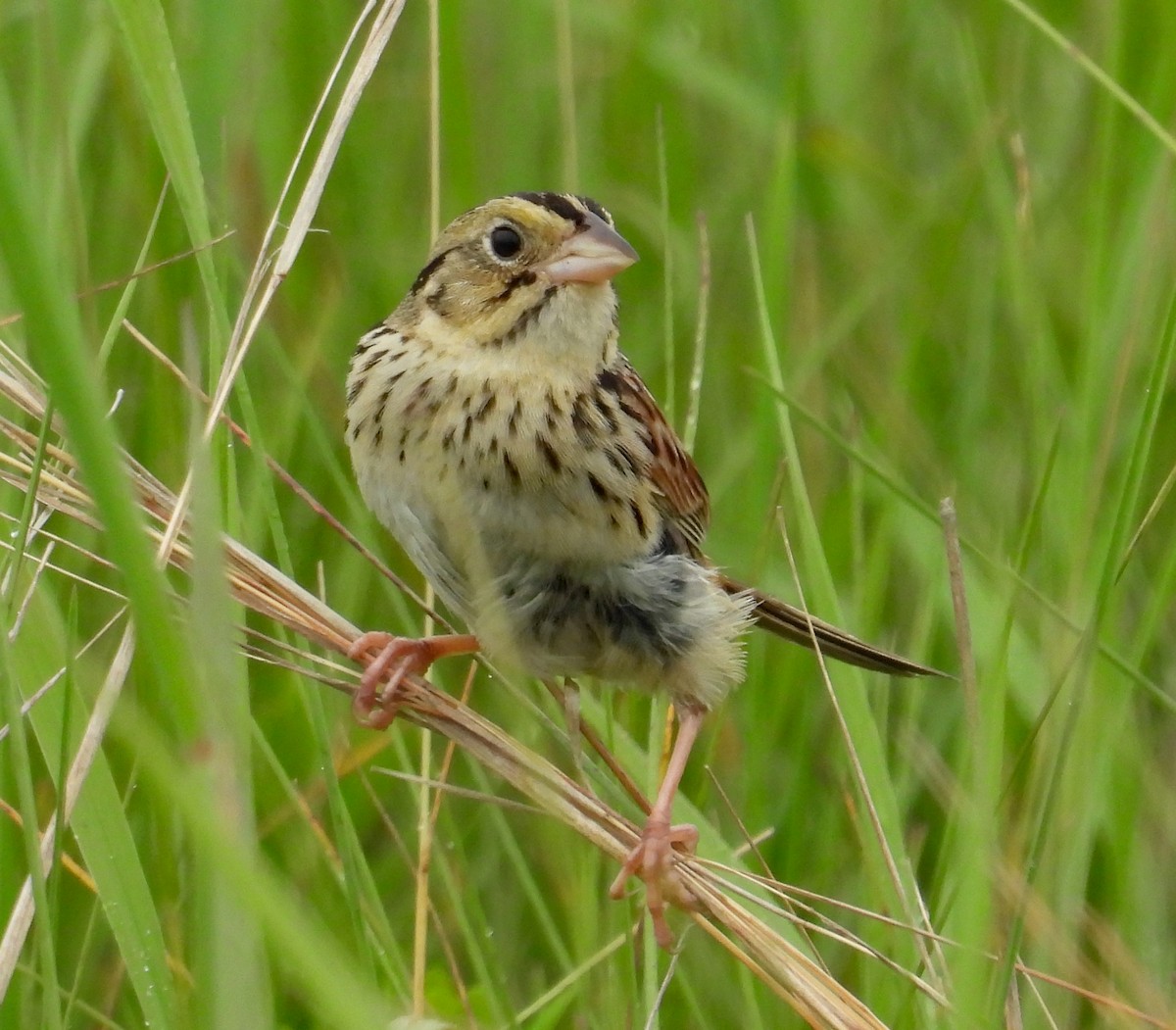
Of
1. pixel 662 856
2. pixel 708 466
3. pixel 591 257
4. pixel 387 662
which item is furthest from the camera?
pixel 708 466

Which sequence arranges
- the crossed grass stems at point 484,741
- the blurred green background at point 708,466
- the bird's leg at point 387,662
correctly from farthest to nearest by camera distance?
1. the bird's leg at point 387,662
2. the crossed grass stems at point 484,741
3. the blurred green background at point 708,466

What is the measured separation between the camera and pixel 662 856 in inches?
74.9

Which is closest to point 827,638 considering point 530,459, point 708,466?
point 530,459

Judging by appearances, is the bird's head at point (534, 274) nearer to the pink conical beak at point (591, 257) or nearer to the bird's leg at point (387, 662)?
the pink conical beak at point (591, 257)

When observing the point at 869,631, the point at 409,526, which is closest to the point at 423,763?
the point at 409,526

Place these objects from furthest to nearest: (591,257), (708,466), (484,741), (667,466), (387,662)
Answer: (708,466)
(667,466)
(387,662)
(591,257)
(484,741)

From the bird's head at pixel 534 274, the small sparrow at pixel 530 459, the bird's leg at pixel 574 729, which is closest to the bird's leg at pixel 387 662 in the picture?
the small sparrow at pixel 530 459

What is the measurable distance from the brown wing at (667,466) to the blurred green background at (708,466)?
0.20 ft

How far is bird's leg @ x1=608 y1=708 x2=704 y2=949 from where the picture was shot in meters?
1.82

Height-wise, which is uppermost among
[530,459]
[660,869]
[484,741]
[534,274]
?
[534,274]

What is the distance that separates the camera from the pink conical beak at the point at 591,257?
202cm

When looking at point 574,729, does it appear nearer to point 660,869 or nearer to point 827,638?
point 660,869

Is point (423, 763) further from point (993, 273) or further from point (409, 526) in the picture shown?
point (993, 273)

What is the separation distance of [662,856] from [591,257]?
0.66 meters
